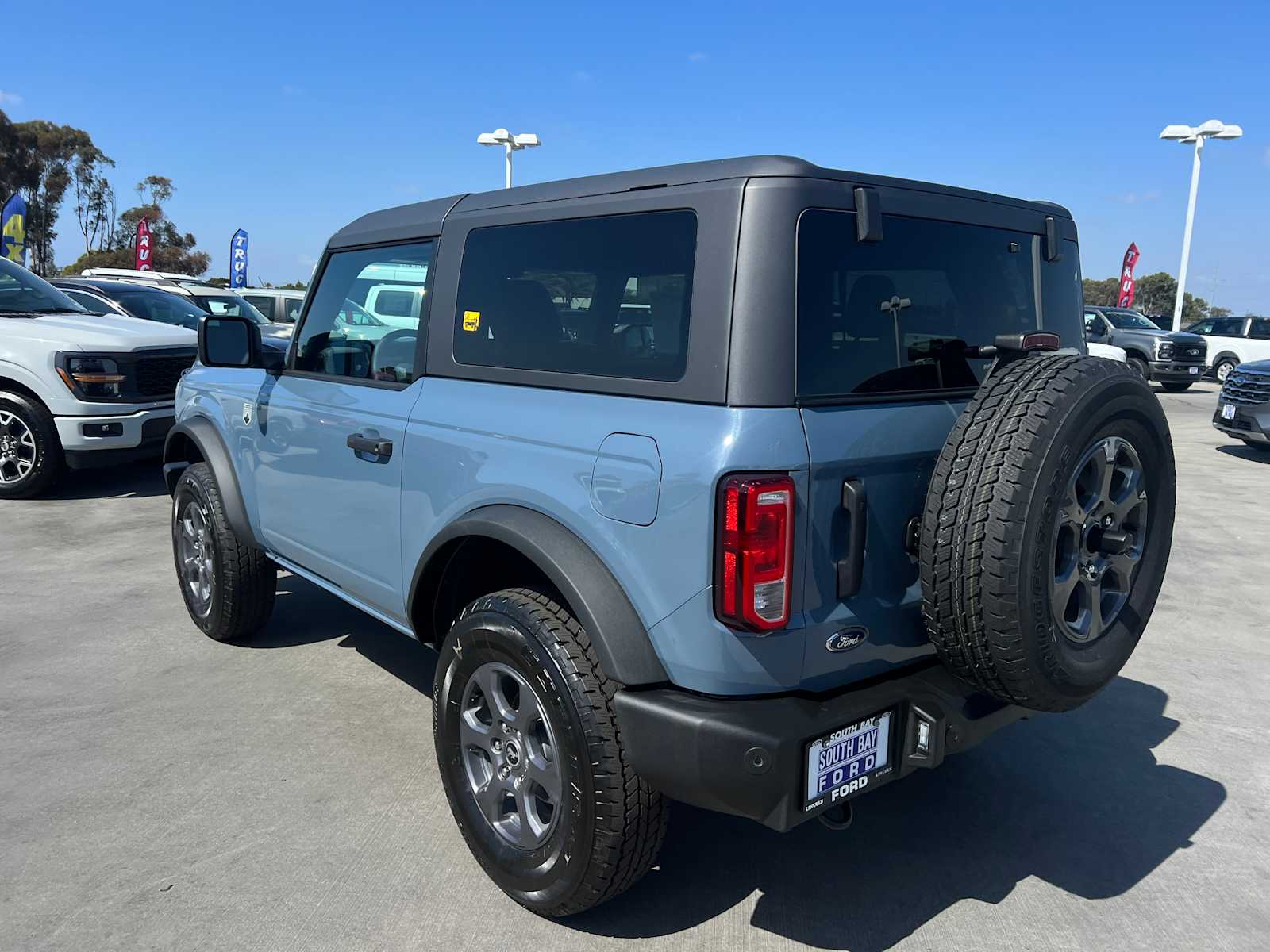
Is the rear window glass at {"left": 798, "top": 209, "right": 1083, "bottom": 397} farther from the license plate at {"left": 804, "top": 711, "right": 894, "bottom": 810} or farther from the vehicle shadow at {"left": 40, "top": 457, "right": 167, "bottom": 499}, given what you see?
the vehicle shadow at {"left": 40, "top": 457, "right": 167, "bottom": 499}

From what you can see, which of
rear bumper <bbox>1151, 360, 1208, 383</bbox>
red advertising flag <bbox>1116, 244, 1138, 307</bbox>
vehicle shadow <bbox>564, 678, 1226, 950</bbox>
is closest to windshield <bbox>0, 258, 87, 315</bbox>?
vehicle shadow <bbox>564, 678, 1226, 950</bbox>

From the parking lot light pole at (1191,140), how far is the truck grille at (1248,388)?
19153 millimetres

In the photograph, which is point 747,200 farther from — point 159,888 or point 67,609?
point 67,609

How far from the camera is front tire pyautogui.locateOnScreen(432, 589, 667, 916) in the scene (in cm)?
232

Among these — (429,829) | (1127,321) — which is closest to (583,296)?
(429,829)

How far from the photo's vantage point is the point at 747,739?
83.4 inches

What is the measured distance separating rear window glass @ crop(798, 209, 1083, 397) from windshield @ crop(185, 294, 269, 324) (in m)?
12.4

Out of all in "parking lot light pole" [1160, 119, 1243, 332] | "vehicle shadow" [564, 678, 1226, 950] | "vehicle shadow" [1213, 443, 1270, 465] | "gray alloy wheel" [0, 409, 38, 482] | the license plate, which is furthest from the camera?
"parking lot light pole" [1160, 119, 1243, 332]

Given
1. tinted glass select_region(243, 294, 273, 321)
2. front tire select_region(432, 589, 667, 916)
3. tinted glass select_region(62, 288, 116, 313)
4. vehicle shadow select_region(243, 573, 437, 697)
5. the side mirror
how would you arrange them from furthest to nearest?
tinted glass select_region(243, 294, 273, 321)
tinted glass select_region(62, 288, 116, 313)
vehicle shadow select_region(243, 573, 437, 697)
the side mirror
front tire select_region(432, 589, 667, 916)

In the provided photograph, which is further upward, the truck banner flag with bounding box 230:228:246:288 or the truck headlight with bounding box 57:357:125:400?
the truck banner flag with bounding box 230:228:246:288

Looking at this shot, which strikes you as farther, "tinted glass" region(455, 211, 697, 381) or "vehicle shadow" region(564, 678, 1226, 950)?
"vehicle shadow" region(564, 678, 1226, 950)

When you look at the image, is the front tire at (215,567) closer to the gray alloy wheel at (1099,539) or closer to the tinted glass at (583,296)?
the tinted glass at (583,296)

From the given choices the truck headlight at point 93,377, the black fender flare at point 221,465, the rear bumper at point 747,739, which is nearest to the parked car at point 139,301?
the truck headlight at point 93,377

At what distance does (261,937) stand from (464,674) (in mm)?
854
